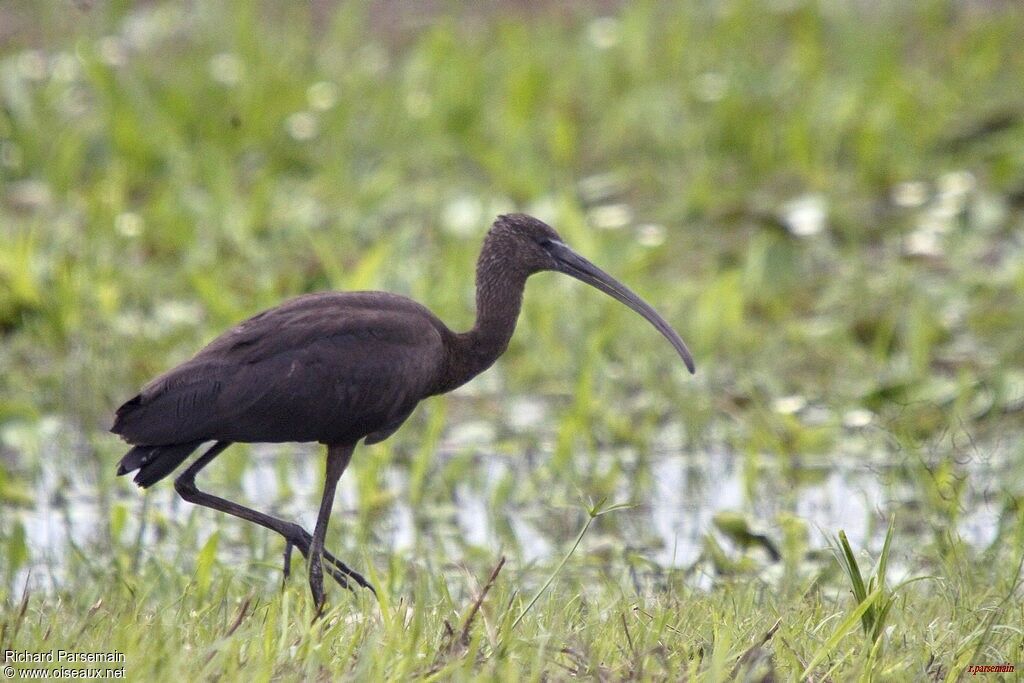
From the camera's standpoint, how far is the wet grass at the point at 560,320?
176 inches

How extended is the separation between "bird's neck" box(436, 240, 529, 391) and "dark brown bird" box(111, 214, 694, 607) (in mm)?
49

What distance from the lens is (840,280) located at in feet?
28.1

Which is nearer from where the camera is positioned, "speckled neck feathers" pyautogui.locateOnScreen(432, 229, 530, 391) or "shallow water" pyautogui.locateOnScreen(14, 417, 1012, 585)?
"speckled neck feathers" pyautogui.locateOnScreen(432, 229, 530, 391)

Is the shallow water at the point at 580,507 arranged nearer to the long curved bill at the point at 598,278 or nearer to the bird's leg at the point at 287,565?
the bird's leg at the point at 287,565

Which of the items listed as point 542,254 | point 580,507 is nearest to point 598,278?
point 542,254

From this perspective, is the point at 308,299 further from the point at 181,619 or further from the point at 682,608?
the point at 682,608

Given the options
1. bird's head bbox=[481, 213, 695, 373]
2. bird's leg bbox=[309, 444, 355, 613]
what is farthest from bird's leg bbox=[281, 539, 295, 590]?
bird's head bbox=[481, 213, 695, 373]

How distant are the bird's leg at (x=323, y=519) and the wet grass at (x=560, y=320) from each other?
0.24m

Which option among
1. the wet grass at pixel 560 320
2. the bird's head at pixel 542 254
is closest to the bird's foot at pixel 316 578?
the wet grass at pixel 560 320

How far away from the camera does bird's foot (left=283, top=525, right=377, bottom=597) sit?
4.90m

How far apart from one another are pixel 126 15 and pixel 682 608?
800 cm

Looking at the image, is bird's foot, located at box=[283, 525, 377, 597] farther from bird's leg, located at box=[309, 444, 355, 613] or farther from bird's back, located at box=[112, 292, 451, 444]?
bird's back, located at box=[112, 292, 451, 444]

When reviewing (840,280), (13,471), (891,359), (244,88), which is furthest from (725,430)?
(244,88)

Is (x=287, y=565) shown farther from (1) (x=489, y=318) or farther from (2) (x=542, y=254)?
(2) (x=542, y=254)
